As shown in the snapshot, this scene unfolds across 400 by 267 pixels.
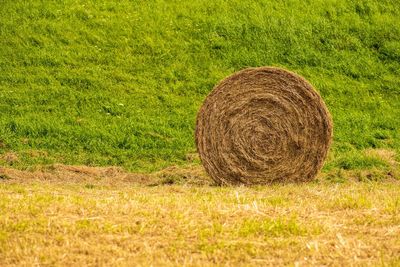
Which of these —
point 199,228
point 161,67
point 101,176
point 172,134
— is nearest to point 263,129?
point 101,176

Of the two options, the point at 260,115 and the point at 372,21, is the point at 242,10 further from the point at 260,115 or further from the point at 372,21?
the point at 260,115

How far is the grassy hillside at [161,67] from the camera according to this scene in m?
14.7

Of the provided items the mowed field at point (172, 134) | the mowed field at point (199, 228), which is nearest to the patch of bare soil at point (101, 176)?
the mowed field at point (172, 134)

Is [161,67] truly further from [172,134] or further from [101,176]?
[101,176]

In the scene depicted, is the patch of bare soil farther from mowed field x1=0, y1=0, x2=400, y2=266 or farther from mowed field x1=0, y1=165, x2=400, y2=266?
mowed field x1=0, y1=165, x2=400, y2=266

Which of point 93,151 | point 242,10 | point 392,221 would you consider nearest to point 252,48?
point 242,10

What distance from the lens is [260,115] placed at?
11711 mm

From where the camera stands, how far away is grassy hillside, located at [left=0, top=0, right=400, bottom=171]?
48.1 ft

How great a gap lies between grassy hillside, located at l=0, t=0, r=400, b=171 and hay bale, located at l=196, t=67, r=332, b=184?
188 cm

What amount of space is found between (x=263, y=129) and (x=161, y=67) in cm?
745

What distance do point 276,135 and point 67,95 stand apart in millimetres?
6876

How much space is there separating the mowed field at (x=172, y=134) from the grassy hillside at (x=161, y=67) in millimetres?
50

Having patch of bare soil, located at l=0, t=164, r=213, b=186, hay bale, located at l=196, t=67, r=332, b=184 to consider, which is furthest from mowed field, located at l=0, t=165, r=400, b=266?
patch of bare soil, located at l=0, t=164, r=213, b=186

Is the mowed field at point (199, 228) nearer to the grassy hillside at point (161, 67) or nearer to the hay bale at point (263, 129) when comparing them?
the hay bale at point (263, 129)
